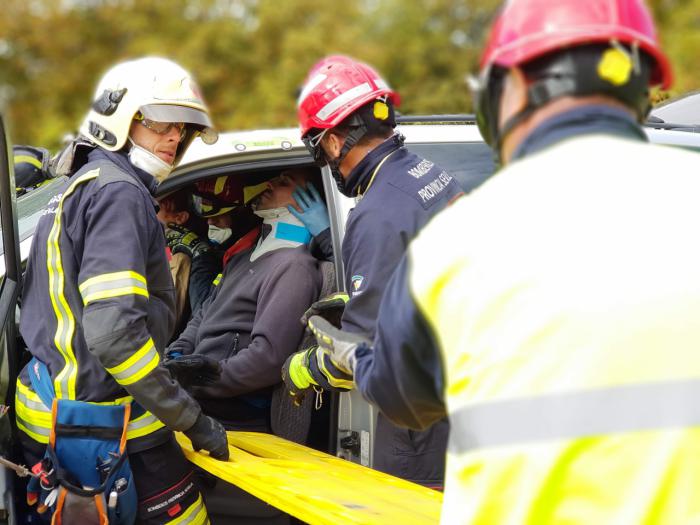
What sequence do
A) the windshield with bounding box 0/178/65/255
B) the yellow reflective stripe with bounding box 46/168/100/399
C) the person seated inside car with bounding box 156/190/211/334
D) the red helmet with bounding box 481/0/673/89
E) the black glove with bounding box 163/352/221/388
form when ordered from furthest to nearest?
the person seated inside car with bounding box 156/190/211/334
the black glove with bounding box 163/352/221/388
the windshield with bounding box 0/178/65/255
the yellow reflective stripe with bounding box 46/168/100/399
the red helmet with bounding box 481/0/673/89

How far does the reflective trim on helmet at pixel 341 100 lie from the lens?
323 cm

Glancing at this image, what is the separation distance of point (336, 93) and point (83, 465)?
60.4 inches

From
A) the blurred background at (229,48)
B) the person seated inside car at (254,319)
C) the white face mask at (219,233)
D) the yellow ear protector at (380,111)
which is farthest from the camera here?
the blurred background at (229,48)

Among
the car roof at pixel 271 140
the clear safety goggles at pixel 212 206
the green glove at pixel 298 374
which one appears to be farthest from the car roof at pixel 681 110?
the green glove at pixel 298 374

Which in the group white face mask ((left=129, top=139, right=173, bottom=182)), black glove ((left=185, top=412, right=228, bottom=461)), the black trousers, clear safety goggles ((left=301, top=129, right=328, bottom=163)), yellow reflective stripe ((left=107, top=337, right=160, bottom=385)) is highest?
clear safety goggles ((left=301, top=129, right=328, bottom=163))

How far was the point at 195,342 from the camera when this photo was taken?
4.13 metres

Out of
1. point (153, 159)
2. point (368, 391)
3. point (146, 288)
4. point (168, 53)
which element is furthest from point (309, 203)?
point (168, 53)

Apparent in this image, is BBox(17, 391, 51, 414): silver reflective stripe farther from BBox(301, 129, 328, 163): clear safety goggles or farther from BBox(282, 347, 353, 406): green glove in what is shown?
BBox(301, 129, 328, 163): clear safety goggles

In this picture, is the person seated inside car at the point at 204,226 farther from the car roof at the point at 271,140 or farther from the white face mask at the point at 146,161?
the white face mask at the point at 146,161

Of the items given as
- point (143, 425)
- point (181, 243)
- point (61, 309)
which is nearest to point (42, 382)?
point (61, 309)

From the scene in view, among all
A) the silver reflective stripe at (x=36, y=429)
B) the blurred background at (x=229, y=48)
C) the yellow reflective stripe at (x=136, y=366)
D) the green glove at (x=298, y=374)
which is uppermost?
the blurred background at (x=229, y=48)

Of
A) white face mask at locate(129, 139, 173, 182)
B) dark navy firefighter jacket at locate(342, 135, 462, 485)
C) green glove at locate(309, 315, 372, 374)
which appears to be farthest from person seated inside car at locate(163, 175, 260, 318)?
green glove at locate(309, 315, 372, 374)

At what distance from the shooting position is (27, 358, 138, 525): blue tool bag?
2.84m

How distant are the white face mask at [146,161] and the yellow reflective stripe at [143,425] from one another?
2.66ft
